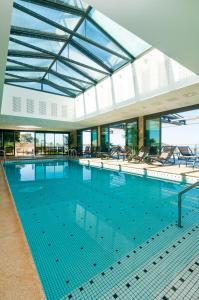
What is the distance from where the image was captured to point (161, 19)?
253cm

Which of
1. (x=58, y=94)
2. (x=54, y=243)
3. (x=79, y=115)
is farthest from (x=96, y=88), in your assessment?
(x=54, y=243)

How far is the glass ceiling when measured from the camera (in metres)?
4.90

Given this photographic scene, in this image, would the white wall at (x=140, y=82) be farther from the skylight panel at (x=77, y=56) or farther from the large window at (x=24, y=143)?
the large window at (x=24, y=143)

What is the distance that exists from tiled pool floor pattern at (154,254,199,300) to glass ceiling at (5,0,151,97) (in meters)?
5.87

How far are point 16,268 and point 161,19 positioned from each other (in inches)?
140

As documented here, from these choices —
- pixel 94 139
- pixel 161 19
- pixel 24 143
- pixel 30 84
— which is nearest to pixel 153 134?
pixel 94 139

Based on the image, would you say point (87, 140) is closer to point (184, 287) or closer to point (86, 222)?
point (86, 222)

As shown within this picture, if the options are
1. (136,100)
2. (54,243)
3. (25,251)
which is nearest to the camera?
(25,251)

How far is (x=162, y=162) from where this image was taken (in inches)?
329

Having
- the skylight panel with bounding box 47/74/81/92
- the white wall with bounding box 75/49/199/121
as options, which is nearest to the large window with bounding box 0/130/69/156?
the skylight panel with bounding box 47/74/81/92

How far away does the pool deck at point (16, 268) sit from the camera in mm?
1559

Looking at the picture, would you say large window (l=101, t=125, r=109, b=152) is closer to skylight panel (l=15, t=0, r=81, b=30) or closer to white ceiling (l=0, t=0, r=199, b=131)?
skylight panel (l=15, t=0, r=81, b=30)

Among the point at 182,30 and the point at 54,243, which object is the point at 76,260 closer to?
the point at 54,243

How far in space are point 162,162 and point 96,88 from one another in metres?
5.49
